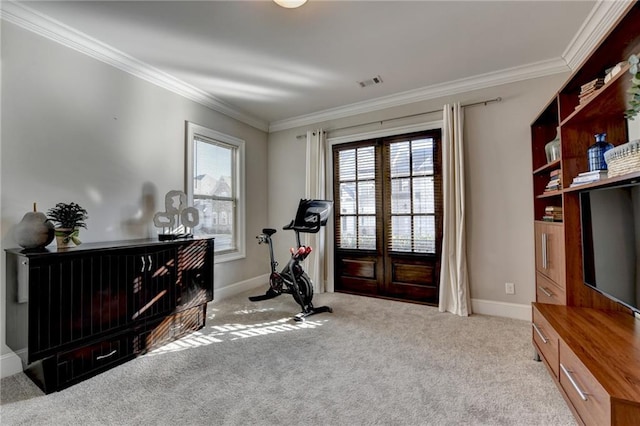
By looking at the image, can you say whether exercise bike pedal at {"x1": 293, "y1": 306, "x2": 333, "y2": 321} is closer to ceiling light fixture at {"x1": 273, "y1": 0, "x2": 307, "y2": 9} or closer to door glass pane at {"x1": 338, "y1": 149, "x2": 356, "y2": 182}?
door glass pane at {"x1": 338, "y1": 149, "x2": 356, "y2": 182}


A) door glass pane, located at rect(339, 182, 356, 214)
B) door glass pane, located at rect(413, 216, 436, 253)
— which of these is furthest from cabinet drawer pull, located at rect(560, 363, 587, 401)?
door glass pane, located at rect(339, 182, 356, 214)

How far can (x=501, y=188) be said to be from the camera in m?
3.15

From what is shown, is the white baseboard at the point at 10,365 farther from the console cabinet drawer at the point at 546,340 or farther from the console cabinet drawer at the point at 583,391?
the console cabinet drawer at the point at 546,340

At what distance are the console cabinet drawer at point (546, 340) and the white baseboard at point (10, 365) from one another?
3.64 meters

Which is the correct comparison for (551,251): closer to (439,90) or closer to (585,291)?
(585,291)

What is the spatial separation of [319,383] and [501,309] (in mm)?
2392

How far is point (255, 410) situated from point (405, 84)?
3568mm

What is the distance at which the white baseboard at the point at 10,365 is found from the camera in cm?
198

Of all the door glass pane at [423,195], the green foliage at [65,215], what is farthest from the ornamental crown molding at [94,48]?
the door glass pane at [423,195]

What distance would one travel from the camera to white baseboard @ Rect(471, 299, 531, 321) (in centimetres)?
302

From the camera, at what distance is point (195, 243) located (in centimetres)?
279

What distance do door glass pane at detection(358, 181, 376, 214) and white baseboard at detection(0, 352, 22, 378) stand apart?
362 cm

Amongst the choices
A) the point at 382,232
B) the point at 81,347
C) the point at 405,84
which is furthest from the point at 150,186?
the point at 405,84

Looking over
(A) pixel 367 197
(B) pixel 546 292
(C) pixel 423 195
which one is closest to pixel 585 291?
(B) pixel 546 292
